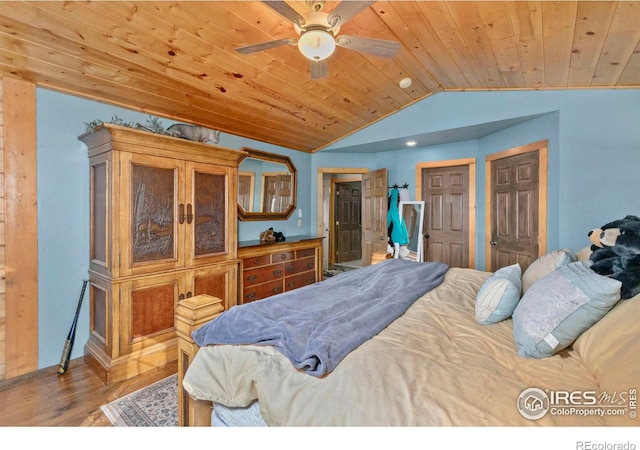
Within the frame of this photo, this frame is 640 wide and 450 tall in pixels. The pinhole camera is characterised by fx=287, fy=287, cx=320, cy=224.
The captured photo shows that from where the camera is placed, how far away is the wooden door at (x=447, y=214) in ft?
13.6

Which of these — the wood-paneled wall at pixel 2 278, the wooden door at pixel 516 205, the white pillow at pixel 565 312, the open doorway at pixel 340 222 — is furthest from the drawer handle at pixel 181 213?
the open doorway at pixel 340 222

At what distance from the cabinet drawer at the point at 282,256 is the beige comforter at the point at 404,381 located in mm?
2310

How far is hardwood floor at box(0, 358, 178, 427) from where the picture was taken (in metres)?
1.76

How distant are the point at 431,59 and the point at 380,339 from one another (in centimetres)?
267

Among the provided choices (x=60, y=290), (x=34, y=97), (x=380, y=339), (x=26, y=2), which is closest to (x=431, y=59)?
(x=380, y=339)

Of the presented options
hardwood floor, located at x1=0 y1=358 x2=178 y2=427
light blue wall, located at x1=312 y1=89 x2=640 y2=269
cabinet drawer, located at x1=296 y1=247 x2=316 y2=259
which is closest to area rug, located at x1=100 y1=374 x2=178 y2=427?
hardwood floor, located at x1=0 y1=358 x2=178 y2=427

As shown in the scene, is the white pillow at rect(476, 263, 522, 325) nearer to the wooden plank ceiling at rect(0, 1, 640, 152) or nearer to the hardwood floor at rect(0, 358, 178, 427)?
the wooden plank ceiling at rect(0, 1, 640, 152)

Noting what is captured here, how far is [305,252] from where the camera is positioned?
394cm

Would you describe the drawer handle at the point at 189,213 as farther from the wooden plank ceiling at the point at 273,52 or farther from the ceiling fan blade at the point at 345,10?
the ceiling fan blade at the point at 345,10

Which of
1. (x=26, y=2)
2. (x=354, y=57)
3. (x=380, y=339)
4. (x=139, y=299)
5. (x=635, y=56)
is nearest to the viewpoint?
(x=380, y=339)

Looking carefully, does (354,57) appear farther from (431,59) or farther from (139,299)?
(139,299)

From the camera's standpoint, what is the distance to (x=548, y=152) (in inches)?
115

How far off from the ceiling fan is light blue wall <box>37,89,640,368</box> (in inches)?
69.4

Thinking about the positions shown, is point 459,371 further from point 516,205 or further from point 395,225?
point 395,225
